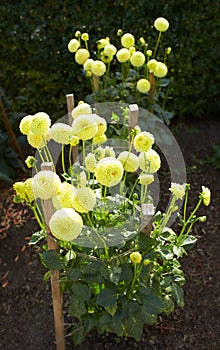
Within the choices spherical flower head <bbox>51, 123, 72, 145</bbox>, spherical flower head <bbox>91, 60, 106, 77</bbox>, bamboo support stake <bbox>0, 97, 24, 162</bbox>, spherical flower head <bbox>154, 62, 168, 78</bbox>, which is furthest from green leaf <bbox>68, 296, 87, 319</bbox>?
bamboo support stake <bbox>0, 97, 24, 162</bbox>

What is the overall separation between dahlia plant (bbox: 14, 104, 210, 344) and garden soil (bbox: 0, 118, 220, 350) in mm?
298

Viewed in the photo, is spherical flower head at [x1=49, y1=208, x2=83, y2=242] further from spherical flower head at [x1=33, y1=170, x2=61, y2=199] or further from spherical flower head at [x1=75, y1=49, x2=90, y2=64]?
spherical flower head at [x1=75, y1=49, x2=90, y2=64]

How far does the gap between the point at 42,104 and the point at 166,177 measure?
1.26 metres

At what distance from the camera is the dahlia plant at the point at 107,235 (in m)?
1.51

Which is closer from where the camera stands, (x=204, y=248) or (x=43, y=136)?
(x=43, y=136)

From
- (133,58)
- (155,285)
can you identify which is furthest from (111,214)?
(133,58)

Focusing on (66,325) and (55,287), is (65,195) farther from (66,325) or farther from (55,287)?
(66,325)

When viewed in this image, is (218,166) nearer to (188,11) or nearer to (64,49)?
(188,11)

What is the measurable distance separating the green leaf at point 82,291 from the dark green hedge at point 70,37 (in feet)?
6.47

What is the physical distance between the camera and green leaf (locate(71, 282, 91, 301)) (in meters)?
1.76

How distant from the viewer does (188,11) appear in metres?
3.53

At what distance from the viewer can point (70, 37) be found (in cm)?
351

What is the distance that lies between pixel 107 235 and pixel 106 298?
0.25 m

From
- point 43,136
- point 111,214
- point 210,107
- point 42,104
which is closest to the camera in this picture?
point 43,136
